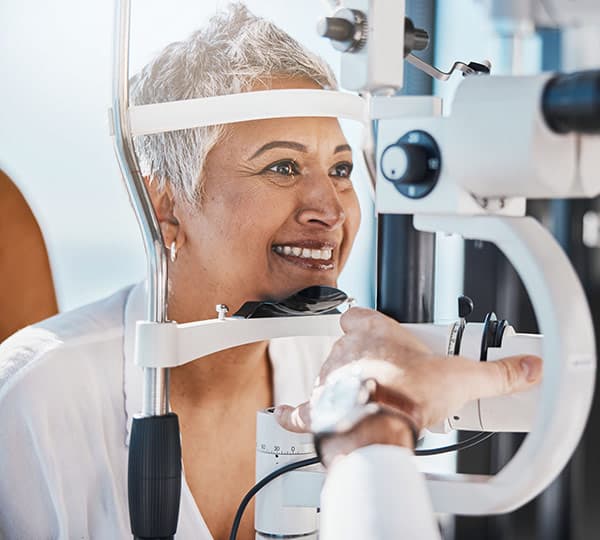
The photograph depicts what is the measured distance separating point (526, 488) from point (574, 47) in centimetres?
157

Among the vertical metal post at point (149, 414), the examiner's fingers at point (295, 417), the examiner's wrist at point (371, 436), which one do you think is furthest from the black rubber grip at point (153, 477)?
the examiner's wrist at point (371, 436)

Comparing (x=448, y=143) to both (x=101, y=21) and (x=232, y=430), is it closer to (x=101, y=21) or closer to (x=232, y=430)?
(x=232, y=430)

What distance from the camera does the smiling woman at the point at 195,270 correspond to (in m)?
1.32

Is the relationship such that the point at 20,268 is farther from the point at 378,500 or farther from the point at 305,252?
the point at 378,500

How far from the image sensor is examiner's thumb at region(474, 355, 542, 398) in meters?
0.85

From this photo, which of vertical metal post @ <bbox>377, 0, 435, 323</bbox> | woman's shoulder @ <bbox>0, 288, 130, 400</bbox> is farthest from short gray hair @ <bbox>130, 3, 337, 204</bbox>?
vertical metal post @ <bbox>377, 0, 435, 323</bbox>

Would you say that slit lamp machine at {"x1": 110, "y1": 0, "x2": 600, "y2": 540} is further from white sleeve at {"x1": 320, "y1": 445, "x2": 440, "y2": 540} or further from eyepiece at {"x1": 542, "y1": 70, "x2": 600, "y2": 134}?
white sleeve at {"x1": 320, "y1": 445, "x2": 440, "y2": 540}

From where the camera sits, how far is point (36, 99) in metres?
2.32

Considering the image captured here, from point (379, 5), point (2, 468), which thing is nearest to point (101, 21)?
point (2, 468)

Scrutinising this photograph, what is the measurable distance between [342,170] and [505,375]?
2.04 ft

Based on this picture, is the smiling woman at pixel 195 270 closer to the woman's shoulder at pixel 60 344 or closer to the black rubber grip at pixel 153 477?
the woman's shoulder at pixel 60 344

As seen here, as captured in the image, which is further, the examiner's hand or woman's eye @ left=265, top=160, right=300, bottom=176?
woman's eye @ left=265, top=160, right=300, bottom=176

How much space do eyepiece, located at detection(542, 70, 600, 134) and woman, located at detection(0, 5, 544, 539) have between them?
2.14 ft

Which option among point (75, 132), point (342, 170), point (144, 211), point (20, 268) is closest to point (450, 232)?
point (144, 211)
